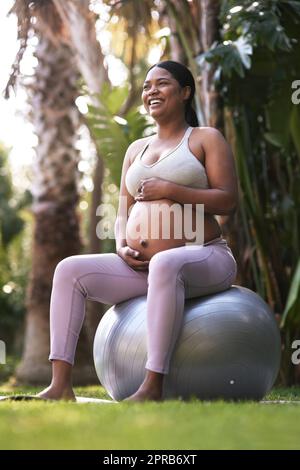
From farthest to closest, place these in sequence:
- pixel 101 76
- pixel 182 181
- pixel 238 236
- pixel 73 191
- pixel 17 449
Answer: pixel 73 191 → pixel 101 76 → pixel 238 236 → pixel 182 181 → pixel 17 449

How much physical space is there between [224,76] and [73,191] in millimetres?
3715

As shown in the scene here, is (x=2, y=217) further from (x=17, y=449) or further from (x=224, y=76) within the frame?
(x=17, y=449)

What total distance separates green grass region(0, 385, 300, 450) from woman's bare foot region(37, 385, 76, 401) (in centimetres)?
49

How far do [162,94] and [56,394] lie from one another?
1560 mm

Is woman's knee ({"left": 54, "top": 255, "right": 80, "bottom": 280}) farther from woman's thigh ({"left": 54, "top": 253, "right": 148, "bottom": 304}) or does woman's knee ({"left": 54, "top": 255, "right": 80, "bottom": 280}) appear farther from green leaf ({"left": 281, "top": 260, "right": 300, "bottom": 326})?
green leaf ({"left": 281, "top": 260, "right": 300, "bottom": 326})

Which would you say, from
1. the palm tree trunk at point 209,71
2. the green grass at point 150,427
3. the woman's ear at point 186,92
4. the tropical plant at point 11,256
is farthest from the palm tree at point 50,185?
the tropical plant at point 11,256

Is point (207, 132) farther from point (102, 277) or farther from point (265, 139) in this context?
point (265, 139)

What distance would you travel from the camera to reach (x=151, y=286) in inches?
147

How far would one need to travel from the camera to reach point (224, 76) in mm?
6906

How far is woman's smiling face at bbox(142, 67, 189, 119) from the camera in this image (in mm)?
4277

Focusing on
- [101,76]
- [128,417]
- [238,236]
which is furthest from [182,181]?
[101,76]

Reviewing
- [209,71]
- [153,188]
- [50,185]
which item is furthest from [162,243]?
[50,185]

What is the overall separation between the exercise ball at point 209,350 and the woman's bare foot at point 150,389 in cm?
17

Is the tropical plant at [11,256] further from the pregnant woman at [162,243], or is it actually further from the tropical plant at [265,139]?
the pregnant woman at [162,243]
